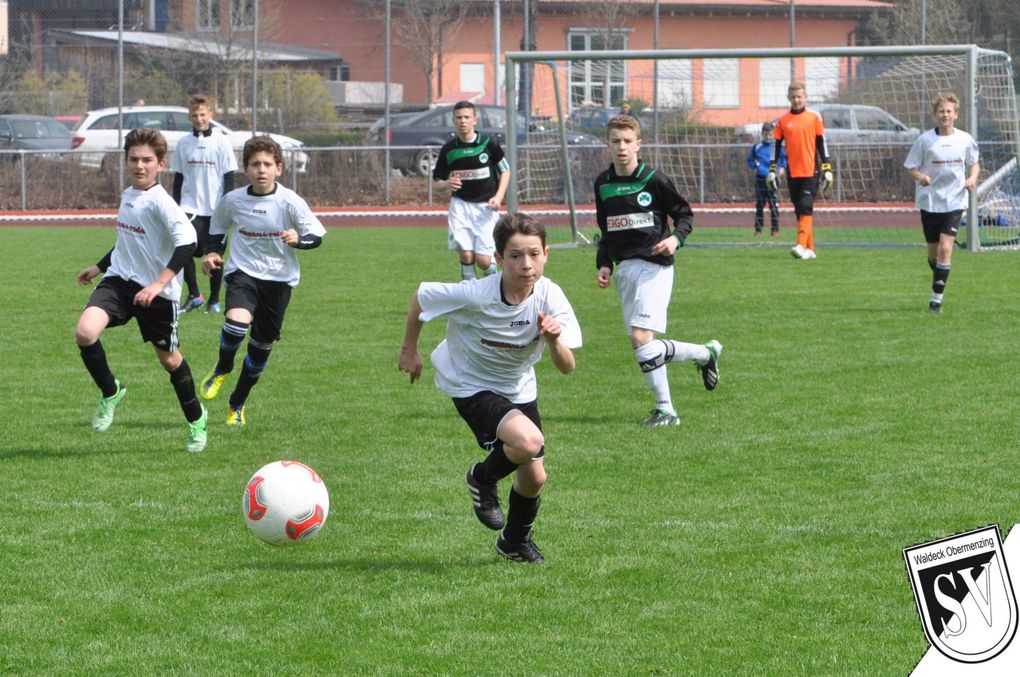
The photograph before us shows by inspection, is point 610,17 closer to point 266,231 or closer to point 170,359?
point 266,231

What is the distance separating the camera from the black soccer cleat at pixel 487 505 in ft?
18.5

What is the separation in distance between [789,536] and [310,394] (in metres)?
4.31

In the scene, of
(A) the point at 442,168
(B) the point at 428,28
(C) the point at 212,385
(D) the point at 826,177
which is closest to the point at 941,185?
(A) the point at 442,168

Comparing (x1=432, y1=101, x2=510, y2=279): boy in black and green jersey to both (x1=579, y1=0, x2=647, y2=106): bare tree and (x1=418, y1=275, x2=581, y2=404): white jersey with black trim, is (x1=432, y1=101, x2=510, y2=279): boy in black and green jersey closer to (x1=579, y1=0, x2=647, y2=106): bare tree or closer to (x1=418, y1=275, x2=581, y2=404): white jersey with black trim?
(x1=418, y1=275, x2=581, y2=404): white jersey with black trim

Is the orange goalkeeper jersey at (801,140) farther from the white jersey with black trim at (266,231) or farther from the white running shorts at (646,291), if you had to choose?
the white jersey with black trim at (266,231)

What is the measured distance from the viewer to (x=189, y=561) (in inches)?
216

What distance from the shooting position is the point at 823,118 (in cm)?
2091

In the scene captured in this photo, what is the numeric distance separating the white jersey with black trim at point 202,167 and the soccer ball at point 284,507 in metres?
8.60

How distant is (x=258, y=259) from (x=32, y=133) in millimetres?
21088

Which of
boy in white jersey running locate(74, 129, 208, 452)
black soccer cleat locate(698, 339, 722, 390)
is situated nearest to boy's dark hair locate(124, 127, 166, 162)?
boy in white jersey running locate(74, 129, 208, 452)

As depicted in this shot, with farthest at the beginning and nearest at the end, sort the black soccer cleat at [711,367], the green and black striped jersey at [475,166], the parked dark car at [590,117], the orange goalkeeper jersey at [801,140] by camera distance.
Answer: the parked dark car at [590,117]
the orange goalkeeper jersey at [801,140]
the green and black striped jersey at [475,166]
the black soccer cleat at [711,367]

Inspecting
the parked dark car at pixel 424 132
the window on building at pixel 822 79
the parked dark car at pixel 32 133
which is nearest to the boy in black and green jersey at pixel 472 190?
the window on building at pixel 822 79

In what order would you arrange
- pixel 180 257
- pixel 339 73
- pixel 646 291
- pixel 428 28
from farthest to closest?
1. pixel 339 73
2. pixel 428 28
3. pixel 646 291
4. pixel 180 257

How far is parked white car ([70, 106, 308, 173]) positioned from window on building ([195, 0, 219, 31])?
171 cm
